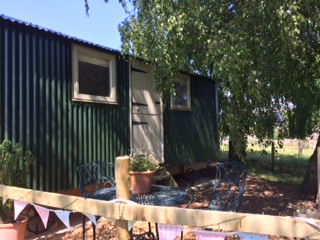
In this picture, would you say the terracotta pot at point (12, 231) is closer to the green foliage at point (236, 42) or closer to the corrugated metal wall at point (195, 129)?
the green foliage at point (236, 42)

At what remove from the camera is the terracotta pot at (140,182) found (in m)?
3.49

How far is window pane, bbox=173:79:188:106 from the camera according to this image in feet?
24.8

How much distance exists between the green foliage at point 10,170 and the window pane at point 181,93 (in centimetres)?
429

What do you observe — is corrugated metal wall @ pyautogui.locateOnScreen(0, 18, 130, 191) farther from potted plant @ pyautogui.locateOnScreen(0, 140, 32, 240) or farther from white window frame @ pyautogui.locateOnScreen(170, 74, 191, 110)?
white window frame @ pyautogui.locateOnScreen(170, 74, 191, 110)

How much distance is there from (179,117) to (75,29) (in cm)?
353

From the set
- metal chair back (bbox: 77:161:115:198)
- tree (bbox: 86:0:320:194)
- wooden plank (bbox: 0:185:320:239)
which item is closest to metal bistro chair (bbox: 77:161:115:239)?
metal chair back (bbox: 77:161:115:198)

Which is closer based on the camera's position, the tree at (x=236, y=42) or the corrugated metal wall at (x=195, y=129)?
the tree at (x=236, y=42)

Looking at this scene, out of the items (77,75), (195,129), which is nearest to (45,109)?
(77,75)

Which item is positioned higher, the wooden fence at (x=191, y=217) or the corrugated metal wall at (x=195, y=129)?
the corrugated metal wall at (x=195, y=129)

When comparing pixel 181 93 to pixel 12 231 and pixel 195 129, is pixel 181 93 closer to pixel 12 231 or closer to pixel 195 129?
pixel 195 129

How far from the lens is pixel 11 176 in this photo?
11.6 ft

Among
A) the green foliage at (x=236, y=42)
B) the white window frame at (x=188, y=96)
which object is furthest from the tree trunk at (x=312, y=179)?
the white window frame at (x=188, y=96)

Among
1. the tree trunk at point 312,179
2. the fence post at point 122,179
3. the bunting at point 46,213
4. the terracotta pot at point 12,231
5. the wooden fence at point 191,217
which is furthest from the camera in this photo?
the tree trunk at point 312,179

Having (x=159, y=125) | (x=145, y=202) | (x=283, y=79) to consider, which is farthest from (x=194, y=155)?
(x=145, y=202)
